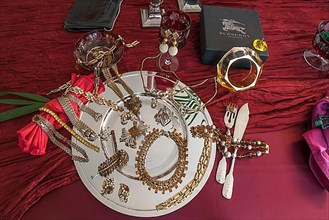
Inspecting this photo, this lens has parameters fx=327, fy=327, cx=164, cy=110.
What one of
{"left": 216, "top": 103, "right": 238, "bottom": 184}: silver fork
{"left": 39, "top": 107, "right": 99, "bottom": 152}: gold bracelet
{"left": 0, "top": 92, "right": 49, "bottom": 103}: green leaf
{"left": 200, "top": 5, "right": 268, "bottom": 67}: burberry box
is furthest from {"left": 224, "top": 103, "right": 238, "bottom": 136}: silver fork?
{"left": 0, "top": 92, "right": 49, "bottom": 103}: green leaf

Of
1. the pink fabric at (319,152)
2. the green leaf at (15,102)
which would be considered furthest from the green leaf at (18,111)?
the pink fabric at (319,152)

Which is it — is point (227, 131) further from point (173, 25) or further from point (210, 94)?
point (173, 25)

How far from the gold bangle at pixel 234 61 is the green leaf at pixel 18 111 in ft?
1.22

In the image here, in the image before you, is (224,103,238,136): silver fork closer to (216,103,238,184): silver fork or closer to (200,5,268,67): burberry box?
(216,103,238,184): silver fork

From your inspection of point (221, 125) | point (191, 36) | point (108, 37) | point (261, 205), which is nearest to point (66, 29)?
point (108, 37)

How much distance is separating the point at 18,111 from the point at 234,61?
44 cm

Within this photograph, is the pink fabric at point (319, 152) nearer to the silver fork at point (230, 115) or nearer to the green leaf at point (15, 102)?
the silver fork at point (230, 115)

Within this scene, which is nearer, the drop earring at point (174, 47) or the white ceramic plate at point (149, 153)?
the white ceramic plate at point (149, 153)

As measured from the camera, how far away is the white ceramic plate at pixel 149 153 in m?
0.55

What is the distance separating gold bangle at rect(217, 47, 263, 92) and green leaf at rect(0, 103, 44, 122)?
37 centimetres

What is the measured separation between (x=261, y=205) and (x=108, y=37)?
449 millimetres

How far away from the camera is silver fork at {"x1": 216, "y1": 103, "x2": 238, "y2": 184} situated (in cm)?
59

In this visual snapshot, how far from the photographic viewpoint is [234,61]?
2.27 ft

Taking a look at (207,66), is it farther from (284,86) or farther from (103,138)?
(103,138)
